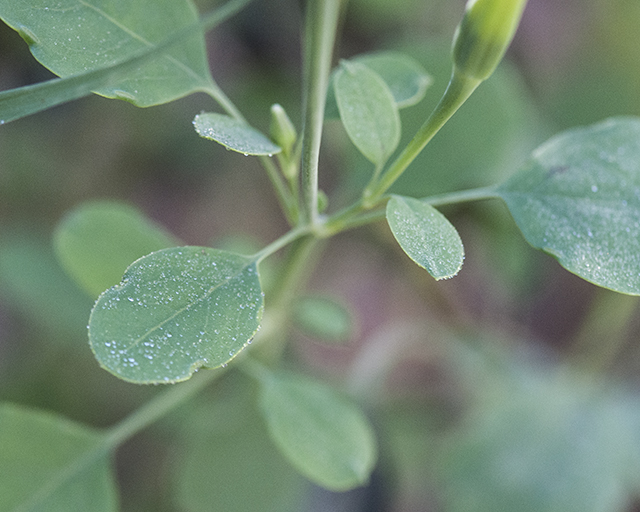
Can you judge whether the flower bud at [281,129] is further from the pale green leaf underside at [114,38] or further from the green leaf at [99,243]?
the green leaf at [99,243]

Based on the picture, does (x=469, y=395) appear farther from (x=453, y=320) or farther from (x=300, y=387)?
(x=300, y=387)

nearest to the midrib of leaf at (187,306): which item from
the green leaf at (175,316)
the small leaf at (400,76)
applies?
the green leaf at (175,316)

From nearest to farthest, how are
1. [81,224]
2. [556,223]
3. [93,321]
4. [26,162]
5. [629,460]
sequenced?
[93,321], [556,223], [81,224], [629,460], [26,162]

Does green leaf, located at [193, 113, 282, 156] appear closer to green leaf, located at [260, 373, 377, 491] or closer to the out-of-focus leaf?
green leaf, located at [260, 373, 377, 491]

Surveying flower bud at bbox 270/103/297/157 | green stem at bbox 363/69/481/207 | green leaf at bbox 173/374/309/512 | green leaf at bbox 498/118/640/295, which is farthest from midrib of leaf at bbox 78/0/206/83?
green leaf at bbox 173/374/309/512

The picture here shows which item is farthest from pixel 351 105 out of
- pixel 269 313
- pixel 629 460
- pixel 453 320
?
pixel 629 460

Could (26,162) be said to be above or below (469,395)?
below

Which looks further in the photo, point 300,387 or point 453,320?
point 453,320
